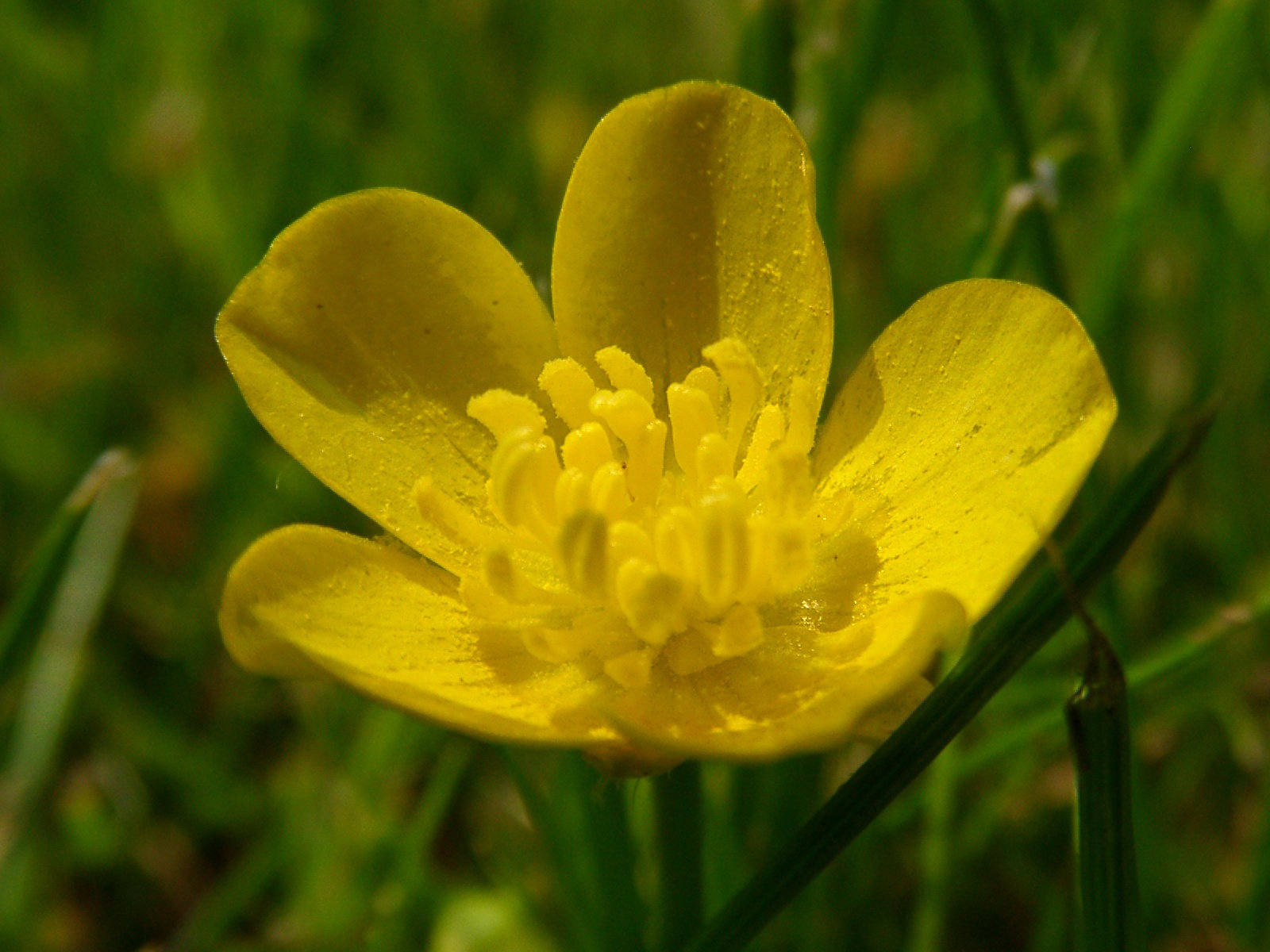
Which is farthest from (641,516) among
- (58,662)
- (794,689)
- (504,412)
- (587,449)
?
(58,662)

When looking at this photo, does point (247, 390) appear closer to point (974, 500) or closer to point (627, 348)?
point (627, 348)

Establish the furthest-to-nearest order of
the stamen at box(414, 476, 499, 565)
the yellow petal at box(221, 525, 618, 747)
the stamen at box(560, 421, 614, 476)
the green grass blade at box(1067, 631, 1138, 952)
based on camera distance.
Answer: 1. the stamen at box(560, 421, 614, 476)
2. the stamen at box(414, 476, 499, 565)
3. the yellow petal at box(221, 525, 618, 747)
4. the green grass blade at box(1067, 631, 1138, 952)

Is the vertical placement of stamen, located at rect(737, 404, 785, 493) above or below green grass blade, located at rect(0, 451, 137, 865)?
above

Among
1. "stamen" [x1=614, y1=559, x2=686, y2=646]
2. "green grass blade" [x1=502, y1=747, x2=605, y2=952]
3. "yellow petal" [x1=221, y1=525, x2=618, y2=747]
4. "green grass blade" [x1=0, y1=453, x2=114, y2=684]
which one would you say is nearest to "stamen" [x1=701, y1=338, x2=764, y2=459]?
"stamen" [x1=614, y1=559, x2=686, y2=646]

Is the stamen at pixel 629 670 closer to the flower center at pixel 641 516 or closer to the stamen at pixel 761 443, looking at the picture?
the flower center at pixel 641 516

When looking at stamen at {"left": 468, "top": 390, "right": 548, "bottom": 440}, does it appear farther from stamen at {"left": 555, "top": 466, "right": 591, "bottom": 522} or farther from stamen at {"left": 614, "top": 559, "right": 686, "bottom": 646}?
stamen at {"left": 614, "top": 559, "right": 686, "bottom": 646}

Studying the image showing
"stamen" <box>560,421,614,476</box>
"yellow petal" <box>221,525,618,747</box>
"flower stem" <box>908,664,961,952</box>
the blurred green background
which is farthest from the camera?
the blurred green background
